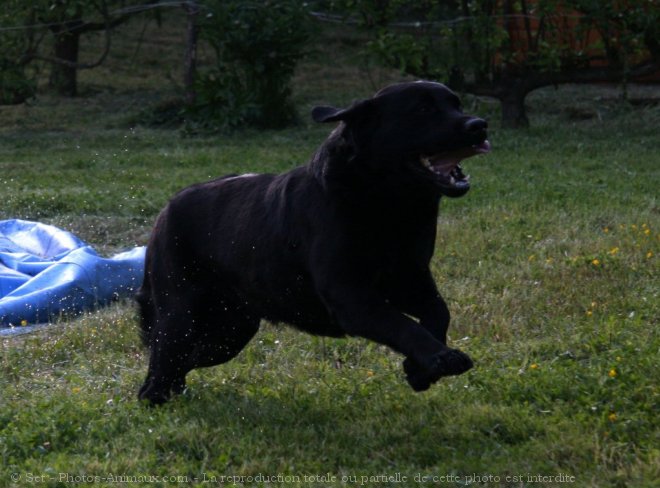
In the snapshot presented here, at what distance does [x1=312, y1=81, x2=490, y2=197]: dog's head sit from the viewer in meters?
4.71

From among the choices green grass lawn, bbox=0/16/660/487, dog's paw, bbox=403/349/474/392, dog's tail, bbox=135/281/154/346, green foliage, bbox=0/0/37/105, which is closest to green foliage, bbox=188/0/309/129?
green foliage, bbox=0/0/37/105

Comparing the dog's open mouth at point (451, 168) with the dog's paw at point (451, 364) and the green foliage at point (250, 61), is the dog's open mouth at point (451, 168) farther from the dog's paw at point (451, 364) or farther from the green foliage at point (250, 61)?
the green foliage at point (250, 61)

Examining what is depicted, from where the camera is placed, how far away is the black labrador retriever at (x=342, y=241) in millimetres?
4695

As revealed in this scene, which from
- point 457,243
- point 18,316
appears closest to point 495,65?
point 457,243

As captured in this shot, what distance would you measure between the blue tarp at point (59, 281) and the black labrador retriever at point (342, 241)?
7.12 feet

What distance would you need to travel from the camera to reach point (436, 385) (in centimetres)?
541

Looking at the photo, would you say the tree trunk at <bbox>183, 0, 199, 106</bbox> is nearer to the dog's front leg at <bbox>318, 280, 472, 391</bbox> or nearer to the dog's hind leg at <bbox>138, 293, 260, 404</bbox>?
the dog's hind leg at <bbox>138, 293, 260, 404</bbox>

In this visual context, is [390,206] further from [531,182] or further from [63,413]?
[531,182]

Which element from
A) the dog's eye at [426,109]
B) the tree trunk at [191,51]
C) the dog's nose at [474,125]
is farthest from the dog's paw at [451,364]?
the tree trunk at [191,51]

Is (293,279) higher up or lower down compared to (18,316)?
higher up

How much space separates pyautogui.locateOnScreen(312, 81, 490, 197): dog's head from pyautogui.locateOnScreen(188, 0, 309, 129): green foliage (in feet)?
39.9

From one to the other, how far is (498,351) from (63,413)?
2223 millimetres

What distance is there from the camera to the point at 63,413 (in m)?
5.21

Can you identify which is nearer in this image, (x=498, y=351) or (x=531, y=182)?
(x=498, y=351)
